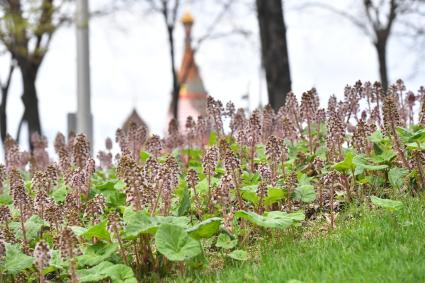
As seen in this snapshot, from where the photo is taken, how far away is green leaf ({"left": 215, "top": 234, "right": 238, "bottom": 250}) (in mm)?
5168

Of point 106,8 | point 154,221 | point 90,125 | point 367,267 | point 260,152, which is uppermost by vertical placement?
point 106,8

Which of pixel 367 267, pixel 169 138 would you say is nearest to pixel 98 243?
pixel 367 267

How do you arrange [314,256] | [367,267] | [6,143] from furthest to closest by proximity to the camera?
[6,143] < [314,256] < [367,267]

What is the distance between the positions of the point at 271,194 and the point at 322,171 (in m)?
1.11

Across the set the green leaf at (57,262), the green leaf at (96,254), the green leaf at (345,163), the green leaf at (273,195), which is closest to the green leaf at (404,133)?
the green leaf at (345,163)

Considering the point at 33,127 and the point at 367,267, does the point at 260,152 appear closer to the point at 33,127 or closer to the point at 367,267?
the point at 367,267

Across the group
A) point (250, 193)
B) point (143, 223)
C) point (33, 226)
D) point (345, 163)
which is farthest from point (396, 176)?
point (33, 226)

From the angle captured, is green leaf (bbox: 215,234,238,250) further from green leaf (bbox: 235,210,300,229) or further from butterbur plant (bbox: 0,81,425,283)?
green leaf (bbox: 235,210,300,229)

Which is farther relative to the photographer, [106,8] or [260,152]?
[106,8]

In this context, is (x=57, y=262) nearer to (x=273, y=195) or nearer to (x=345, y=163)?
(x=273, y=195)

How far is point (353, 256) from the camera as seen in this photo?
15.0 ft

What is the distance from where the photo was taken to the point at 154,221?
15.6 ft

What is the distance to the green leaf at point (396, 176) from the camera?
6102mm

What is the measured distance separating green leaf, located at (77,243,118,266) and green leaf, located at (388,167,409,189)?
2675mm
